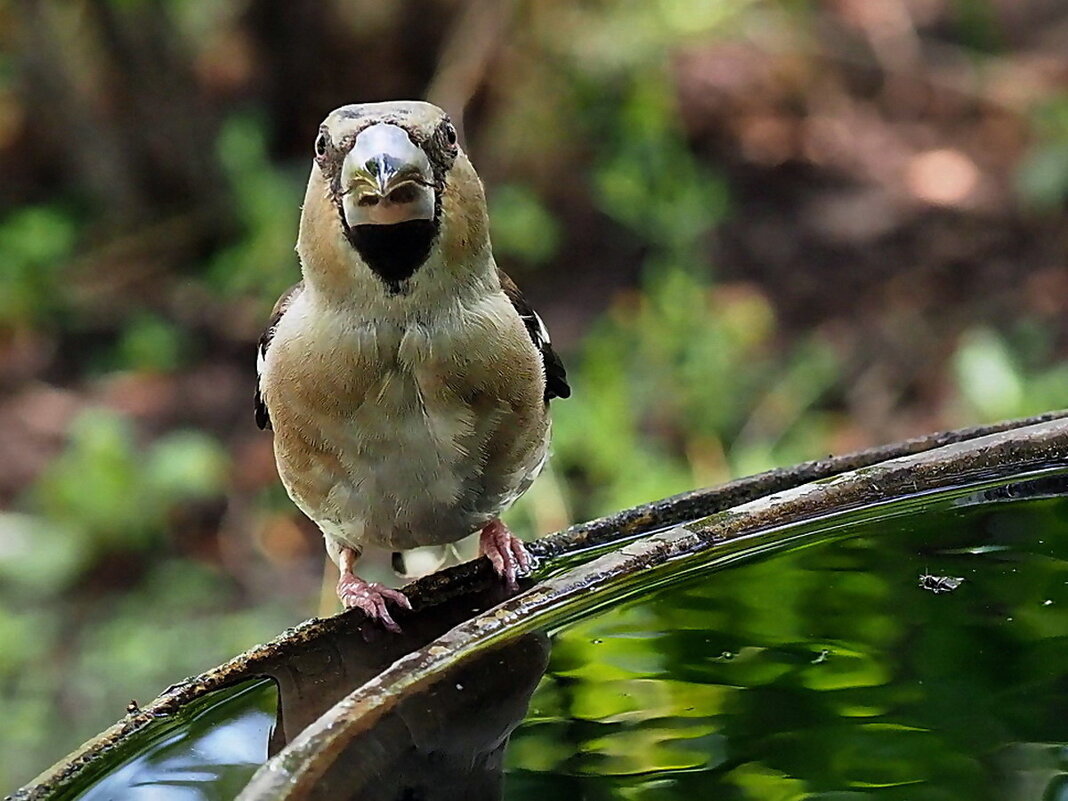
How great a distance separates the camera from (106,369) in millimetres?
5855

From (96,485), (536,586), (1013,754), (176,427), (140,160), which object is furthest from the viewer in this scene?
(140,160)

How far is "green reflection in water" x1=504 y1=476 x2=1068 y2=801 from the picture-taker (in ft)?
5.31

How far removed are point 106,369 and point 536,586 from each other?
4268 mm

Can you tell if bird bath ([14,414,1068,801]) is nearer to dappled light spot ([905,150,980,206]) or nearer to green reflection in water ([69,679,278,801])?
green reflection in water ([69,679,278,801])

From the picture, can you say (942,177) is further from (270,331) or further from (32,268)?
(270,331)

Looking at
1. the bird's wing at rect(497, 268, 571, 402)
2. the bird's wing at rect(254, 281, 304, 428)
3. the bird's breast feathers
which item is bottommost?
the bird's breast feathers

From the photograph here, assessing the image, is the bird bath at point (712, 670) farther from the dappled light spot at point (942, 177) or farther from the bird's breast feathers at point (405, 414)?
the dappled light spot at point (942, 177)

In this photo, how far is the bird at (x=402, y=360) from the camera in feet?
7.02

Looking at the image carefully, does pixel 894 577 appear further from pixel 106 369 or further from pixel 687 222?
pixel 106 369

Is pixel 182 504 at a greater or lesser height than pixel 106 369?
lesser

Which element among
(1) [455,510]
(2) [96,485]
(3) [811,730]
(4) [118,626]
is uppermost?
(2) [96,485]

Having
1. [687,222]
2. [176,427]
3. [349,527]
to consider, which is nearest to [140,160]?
[176,427]

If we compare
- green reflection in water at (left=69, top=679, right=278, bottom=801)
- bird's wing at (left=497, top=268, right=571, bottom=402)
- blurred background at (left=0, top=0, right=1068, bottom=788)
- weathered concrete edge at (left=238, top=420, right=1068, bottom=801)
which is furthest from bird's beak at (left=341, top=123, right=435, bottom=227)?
blurred background at (left=0, top=0, right=1068, bottom=788)

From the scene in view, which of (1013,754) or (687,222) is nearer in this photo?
(1013,754)
